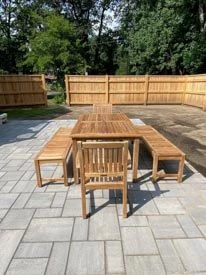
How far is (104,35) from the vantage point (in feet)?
78.6

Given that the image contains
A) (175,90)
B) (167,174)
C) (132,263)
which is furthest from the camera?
(175,90)

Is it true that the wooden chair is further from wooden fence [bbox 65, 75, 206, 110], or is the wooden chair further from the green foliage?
the green foliage

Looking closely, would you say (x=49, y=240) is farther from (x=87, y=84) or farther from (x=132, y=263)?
(x=87, y=84)

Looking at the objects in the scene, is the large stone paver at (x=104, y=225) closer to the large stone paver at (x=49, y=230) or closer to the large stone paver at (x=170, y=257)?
the large stone paver at (x=49, y=230)

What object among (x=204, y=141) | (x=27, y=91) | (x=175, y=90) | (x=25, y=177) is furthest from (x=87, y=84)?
(x=25, y=177)

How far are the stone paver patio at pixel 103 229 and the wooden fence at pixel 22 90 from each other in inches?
369

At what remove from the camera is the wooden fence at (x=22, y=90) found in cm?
1215

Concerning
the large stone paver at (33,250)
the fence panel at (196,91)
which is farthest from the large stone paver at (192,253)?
the fence panel at (196,91)

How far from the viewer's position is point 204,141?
622 cm

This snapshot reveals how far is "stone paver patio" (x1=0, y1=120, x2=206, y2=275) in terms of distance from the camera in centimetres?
205

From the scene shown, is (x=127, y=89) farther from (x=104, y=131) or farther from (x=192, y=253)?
(x=192, y=253)

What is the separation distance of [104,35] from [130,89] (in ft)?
43.1

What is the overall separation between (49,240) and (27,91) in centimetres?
1141

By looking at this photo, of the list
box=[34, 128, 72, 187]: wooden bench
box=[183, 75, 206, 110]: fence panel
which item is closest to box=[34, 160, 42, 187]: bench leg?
box=[34, 128, 72, 187]: wooden bench
